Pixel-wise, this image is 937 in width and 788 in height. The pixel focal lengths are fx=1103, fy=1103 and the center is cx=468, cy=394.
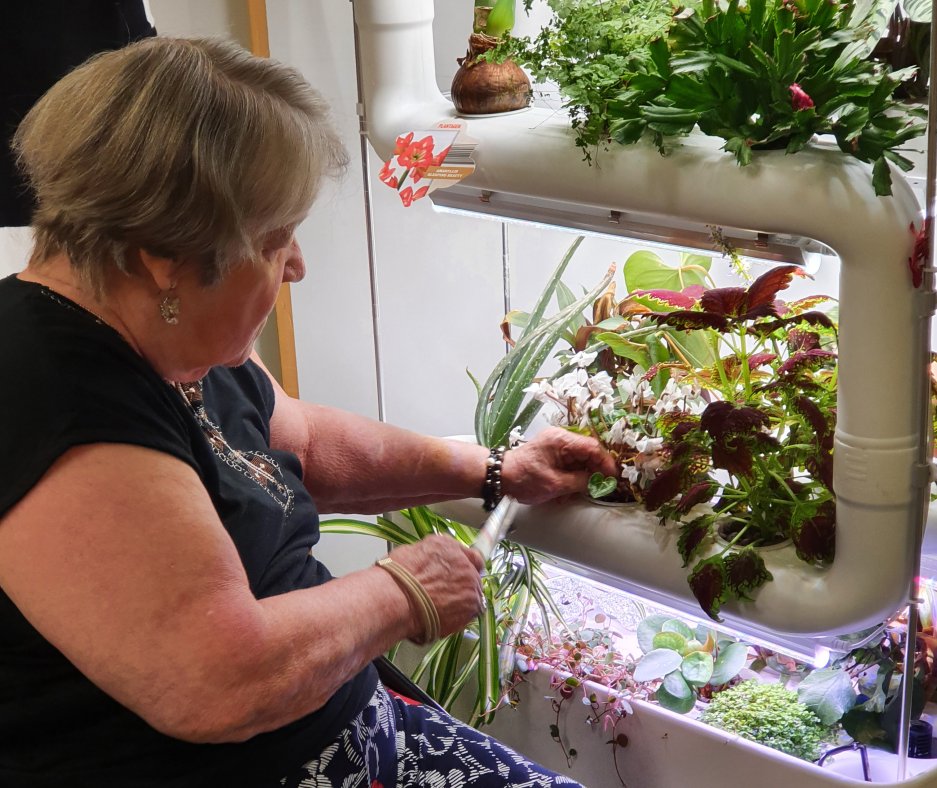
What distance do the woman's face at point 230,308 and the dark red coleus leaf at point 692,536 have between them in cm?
56

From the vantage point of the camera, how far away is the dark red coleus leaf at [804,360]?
4.16 feet

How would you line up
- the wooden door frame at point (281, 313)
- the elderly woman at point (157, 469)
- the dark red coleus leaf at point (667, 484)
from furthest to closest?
the wooden door frame at point (281, 313) → the dark red coleus leaf at point (667, 484) → the elderly woman at point (157, 469)

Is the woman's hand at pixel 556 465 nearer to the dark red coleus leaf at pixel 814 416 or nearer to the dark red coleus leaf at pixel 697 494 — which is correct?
the dark red coleus leaf at pixel 697 494

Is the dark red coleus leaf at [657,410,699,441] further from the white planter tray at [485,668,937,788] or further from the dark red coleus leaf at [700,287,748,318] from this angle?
the white planter tray at [485,668,937,788]

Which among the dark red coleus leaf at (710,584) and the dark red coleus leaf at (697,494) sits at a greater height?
→ the dark red coleus leaf at (697,494)

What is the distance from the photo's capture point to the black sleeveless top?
102 cm

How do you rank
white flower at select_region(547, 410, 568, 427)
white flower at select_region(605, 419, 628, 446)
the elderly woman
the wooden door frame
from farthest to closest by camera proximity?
the wooden door frame
white flower at select_region(547, 410, 568, 427)
white flower at select_region(605, 419, 628, 446)
the elderly woman

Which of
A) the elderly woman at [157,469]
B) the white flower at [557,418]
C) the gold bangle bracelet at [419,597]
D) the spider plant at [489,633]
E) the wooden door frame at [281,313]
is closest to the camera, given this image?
the elderly woman at [157,469]

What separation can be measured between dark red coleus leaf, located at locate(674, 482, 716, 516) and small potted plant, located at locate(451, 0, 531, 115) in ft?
1.83

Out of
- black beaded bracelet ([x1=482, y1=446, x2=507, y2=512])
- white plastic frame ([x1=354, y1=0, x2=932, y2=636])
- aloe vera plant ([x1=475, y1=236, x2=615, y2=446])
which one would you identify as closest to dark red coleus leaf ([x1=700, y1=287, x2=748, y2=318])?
white plastic frame ([x1=354, y1=0, x2=932, y2=636])

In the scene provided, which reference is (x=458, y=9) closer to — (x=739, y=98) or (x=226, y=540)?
(x=739, y=98)

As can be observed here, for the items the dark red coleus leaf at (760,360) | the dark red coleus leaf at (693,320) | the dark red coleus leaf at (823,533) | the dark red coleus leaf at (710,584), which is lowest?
the dark red coleus leaf at (710,584)

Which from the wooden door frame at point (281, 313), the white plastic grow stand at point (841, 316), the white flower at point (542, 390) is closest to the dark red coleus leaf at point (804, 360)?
the white plastic grow stand at point (841, 316)

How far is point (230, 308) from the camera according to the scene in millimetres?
1125
